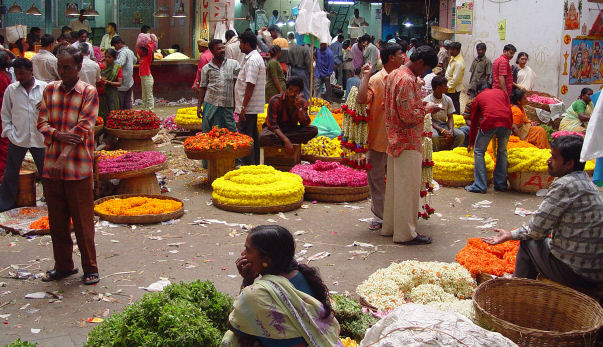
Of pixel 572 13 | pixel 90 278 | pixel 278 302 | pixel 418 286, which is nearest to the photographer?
pixel 278 302

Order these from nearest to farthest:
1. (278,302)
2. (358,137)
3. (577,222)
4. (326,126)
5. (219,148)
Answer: (278,302) < (577,222) < (358,137) < (219,148) < (326,126)

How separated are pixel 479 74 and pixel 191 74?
9.83 meters

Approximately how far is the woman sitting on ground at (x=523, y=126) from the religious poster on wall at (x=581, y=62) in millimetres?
6254

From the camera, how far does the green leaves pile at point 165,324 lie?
431 centimetres

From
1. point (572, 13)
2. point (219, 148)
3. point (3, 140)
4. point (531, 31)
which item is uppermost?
point (572, 13)

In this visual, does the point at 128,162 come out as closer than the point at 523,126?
Yes

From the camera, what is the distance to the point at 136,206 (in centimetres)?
880

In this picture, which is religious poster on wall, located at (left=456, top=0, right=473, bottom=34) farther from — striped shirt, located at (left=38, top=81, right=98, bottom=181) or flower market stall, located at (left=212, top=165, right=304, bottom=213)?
striped shirt, located at (left=38, top=81, right=98, bottom=181)

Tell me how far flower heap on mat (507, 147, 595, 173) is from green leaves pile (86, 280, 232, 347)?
23.9ft

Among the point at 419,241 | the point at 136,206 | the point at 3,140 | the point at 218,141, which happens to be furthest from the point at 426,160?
the point at 3,140

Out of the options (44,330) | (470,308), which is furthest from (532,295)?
(44,330)

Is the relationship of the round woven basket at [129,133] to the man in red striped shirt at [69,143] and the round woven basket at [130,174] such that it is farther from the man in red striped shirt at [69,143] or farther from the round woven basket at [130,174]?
the man in red striped shirt at [69,143]

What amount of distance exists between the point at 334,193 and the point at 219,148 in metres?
1.87

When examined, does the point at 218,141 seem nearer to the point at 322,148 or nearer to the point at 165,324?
the point at 322,148
